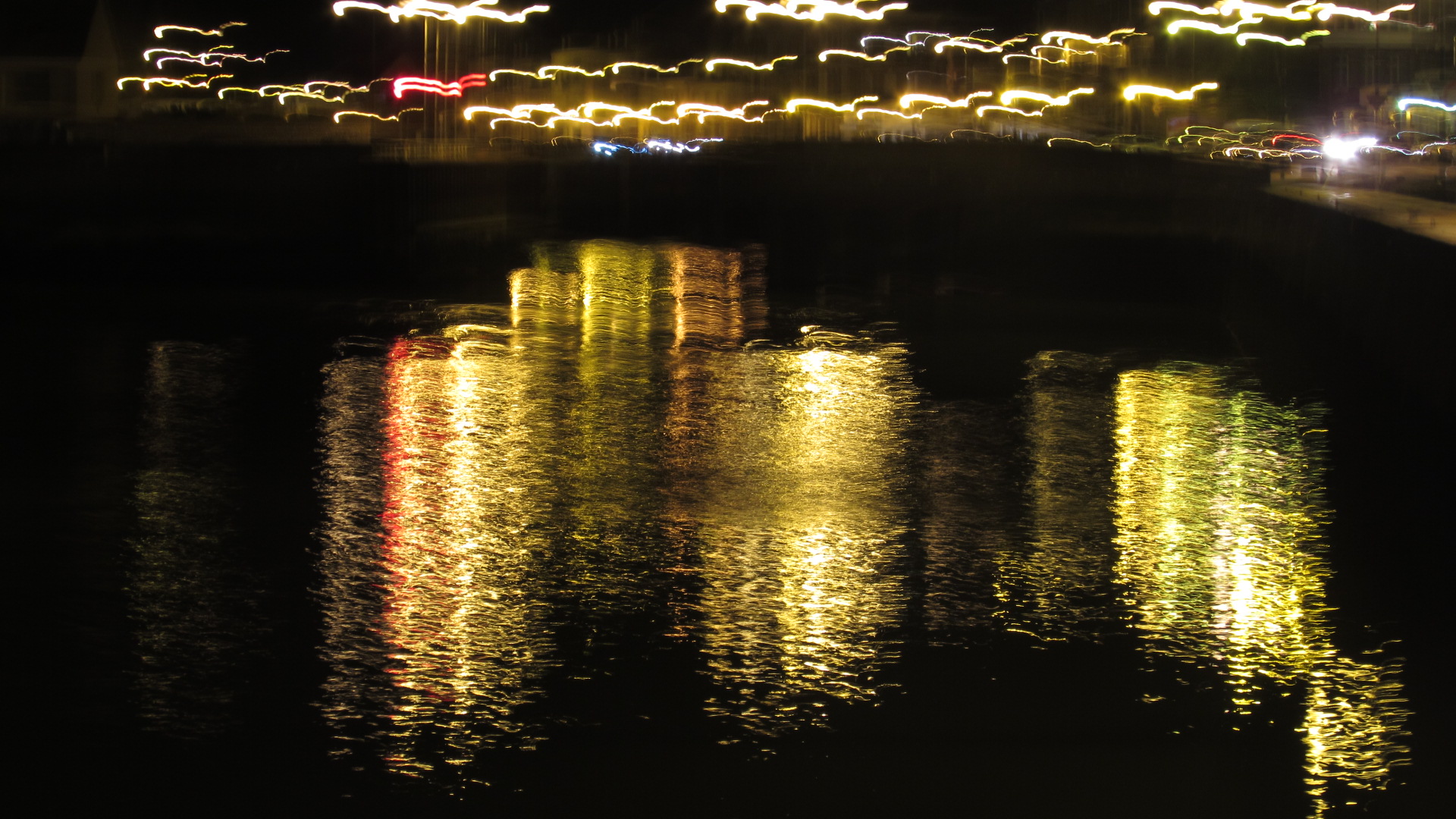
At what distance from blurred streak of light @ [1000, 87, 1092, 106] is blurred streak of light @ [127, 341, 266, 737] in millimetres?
62090

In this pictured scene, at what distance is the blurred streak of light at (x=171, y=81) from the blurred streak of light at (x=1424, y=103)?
42.3m

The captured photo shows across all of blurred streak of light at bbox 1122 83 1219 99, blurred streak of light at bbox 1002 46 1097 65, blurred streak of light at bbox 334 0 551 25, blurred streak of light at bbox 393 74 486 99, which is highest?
blurred streak of light at bbox 1002 46 1097 65

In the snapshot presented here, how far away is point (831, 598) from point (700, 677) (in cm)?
121

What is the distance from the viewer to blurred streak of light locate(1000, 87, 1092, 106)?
6938 cm

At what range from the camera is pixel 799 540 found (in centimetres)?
791

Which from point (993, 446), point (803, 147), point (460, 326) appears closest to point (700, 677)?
point (993, 446)

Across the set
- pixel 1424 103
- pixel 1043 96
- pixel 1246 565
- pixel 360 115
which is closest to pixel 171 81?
pixel 360 115

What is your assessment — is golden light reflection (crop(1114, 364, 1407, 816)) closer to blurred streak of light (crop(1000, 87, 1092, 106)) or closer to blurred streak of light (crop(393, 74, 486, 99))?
blurred streak of light (crop(393, 74, 486, 99))

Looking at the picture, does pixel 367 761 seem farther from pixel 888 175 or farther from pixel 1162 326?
pixel 888 175

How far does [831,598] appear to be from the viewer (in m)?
6.89

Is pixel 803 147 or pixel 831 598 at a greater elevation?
pixel 803 147

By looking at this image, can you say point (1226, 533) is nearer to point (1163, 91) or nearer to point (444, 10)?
point (444, 10)

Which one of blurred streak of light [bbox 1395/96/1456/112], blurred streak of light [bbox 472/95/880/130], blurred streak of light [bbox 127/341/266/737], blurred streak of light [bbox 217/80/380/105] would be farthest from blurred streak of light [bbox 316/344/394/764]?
blurred streak of light [bbox 472/95/880/130]

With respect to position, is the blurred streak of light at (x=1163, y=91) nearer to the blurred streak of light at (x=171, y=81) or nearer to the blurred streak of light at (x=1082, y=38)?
the blurred streak of light at (x=1082, y=38)
